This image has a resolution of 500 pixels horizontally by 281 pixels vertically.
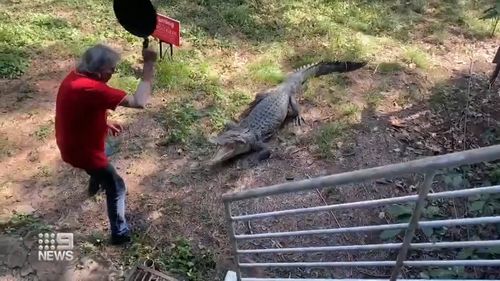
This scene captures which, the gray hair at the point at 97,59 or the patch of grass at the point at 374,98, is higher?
the gray hair at the point at 97,59

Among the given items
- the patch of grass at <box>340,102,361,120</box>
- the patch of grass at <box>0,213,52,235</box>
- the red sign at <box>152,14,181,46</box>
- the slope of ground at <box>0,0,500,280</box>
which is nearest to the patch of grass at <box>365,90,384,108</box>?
the slope of ground at <box>0,0,500,280</box>

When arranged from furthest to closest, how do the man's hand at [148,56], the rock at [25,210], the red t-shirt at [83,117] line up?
1. the rock at [25,210]
2. the man's hand at [148,56]
3. the red t-shirt at [83,117]

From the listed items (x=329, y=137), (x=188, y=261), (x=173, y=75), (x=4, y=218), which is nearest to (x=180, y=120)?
(x=173, y=75)

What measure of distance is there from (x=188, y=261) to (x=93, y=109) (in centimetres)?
126

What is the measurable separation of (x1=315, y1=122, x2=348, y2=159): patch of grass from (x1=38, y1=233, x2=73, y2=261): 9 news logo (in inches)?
87.0

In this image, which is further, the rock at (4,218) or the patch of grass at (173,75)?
the patch of grass at (173,75)

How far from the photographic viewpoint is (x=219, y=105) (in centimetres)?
499

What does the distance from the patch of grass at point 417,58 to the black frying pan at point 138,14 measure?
339 centimetres

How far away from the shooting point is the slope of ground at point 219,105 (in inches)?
148

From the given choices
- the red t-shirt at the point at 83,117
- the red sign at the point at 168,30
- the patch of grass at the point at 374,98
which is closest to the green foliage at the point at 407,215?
the patch of grass at the point at 374,98

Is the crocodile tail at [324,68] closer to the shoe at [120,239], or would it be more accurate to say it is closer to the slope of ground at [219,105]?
the slope of ground at [219,105]

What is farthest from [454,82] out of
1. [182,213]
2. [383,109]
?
[182,213]

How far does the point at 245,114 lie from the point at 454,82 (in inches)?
94.2

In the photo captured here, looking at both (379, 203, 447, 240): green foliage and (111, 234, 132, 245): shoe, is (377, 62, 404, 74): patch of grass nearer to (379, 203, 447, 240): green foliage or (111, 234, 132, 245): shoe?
(379, 203, 447, 240): green foliage
